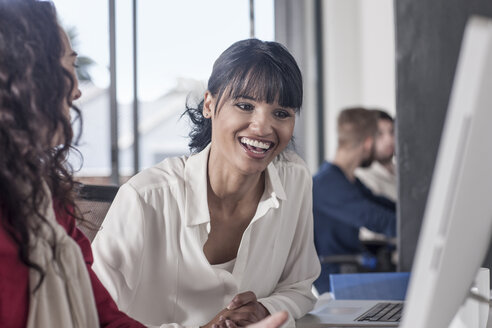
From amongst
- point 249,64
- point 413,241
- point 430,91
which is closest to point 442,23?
point 430,91

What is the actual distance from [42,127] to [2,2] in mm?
174

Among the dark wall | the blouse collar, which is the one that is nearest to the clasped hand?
the blouse collar

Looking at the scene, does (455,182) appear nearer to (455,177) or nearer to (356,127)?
(455,177)

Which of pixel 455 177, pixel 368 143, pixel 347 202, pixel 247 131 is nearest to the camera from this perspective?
pixel 455 177

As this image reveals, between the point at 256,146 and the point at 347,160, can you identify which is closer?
the point at 256,146

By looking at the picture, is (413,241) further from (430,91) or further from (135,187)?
(135,187)

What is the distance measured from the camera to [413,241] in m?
2.14

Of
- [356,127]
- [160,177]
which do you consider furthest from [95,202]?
[356,127]

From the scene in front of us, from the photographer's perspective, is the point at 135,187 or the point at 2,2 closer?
the point at 2,2

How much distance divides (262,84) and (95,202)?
42 centimetres

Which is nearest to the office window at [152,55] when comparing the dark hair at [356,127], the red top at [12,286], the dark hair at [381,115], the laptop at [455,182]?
the dark hair at [356,127]

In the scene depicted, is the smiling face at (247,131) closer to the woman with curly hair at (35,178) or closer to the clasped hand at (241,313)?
the clasped hand at (241,313)

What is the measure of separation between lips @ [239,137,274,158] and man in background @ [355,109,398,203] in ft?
6.50

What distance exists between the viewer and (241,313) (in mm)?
1244
